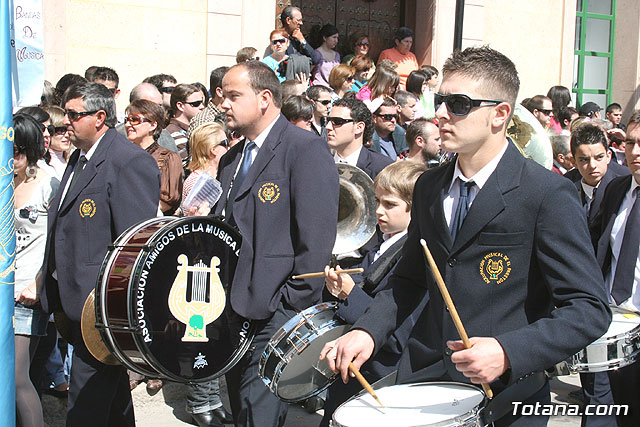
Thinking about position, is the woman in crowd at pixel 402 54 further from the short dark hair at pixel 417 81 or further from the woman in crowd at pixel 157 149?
the woman in crowd at pixel 157 149

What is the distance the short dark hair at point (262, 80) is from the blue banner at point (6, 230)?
52.9 inches

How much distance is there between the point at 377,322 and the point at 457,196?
57 cm

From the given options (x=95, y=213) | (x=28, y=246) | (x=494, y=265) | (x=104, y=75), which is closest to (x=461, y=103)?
(x=494, y=265)

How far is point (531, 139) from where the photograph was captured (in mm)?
5516

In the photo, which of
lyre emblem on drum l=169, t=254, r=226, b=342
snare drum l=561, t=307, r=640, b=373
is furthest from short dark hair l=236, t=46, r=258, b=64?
snare drum l=561, t=307, r=640, b=373

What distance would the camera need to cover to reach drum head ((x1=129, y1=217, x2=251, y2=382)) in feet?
A: 12.5

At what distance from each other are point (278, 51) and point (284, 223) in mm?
5941

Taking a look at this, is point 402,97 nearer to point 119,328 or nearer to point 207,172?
point 207,172

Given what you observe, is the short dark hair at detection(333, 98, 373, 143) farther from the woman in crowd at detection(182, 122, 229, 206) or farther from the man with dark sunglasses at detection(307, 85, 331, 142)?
the man with dark sunglasses at detection(307, 85, 331, 142)

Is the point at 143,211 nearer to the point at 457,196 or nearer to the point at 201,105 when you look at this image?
the point at 457,196

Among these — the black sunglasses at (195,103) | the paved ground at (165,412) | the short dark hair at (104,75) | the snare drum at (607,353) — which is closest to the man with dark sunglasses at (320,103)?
the black sunglasses at (195,103)

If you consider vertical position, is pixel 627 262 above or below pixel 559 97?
below

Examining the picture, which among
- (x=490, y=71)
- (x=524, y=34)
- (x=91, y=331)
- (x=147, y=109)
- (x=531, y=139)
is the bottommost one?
(x=91, y=331)

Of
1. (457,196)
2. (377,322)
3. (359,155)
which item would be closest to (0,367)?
(377,322)
